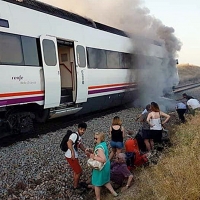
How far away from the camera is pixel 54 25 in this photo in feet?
27.8

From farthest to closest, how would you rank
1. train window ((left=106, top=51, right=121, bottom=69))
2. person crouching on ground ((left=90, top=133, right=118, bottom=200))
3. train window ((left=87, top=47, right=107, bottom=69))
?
train window ((left=106, top=51, right=121, bottom=69)) → train window ((left=87, top=47, right=107, bottom=69)) → person crouching on ground ((left=90, top=133, right=118, bottom=200))

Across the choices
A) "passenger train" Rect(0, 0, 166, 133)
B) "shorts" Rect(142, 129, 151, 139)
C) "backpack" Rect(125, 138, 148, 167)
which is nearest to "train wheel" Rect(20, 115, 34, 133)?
"passenger train" Rect(0, 0, 166, 133)

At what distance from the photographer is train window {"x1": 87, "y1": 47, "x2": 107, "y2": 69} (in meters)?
10.2

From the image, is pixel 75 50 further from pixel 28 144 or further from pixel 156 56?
pixel 156 56

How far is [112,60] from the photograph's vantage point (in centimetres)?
1198

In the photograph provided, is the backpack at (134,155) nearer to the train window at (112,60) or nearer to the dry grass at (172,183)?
the dry grass at (172,183)

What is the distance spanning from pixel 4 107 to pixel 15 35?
1.77 metres

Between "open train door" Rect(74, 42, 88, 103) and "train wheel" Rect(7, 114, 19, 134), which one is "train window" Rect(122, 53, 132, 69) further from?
"train wheel" Rect(7, 114, 19, 134)

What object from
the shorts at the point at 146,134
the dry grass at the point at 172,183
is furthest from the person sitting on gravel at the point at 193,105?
the dry grass at the point at 172,183

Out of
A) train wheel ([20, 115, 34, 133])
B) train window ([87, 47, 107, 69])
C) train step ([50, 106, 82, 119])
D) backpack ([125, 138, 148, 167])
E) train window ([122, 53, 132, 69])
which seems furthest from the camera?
train window ([122, 53, 132, 69])

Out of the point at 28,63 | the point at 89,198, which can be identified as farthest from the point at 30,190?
the point at 28,63

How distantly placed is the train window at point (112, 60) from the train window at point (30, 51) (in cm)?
433

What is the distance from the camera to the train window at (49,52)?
26.1ft

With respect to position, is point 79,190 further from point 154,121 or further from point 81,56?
point 81,56
